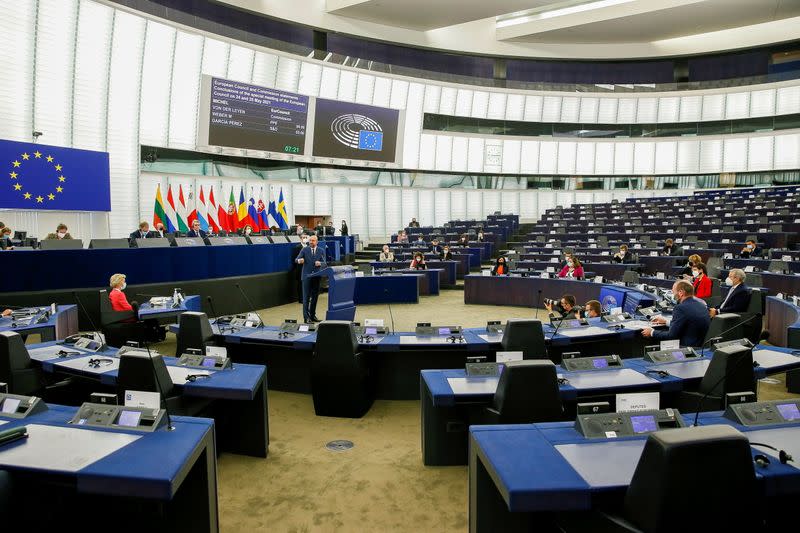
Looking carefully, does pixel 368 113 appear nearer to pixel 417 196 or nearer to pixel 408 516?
pixel 417 196

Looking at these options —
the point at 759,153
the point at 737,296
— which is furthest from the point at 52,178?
the point at 759,153

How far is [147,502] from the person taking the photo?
2.70 m

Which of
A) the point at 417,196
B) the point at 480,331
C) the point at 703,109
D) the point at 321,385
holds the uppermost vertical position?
the point at 703,109

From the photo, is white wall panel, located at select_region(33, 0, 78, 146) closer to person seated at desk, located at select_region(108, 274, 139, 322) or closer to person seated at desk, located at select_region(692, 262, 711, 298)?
person seated at desk, located at select_region(108, 274, 139, 322)

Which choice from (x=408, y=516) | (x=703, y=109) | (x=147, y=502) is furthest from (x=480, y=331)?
(x=703, y=109)

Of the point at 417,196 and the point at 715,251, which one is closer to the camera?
the point at 715,251

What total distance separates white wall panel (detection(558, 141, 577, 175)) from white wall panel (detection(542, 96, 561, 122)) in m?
1.19

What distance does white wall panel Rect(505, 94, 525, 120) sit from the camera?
22080 mm

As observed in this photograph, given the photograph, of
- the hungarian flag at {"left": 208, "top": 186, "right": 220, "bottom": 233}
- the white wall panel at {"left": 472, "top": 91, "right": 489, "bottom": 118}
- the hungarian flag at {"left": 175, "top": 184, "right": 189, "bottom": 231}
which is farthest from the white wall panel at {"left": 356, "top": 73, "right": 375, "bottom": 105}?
the hungarian flag at {"left": 175, "top": 184, "right": 189, "bottom": 231}

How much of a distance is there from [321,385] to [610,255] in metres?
9.32

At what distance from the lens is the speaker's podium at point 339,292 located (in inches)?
320

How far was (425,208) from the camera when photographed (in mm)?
21297

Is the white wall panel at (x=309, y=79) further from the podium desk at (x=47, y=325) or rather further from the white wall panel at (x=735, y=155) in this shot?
the white wall panel at (x=735, y=155)

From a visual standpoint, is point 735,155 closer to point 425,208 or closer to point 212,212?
point 425,208
